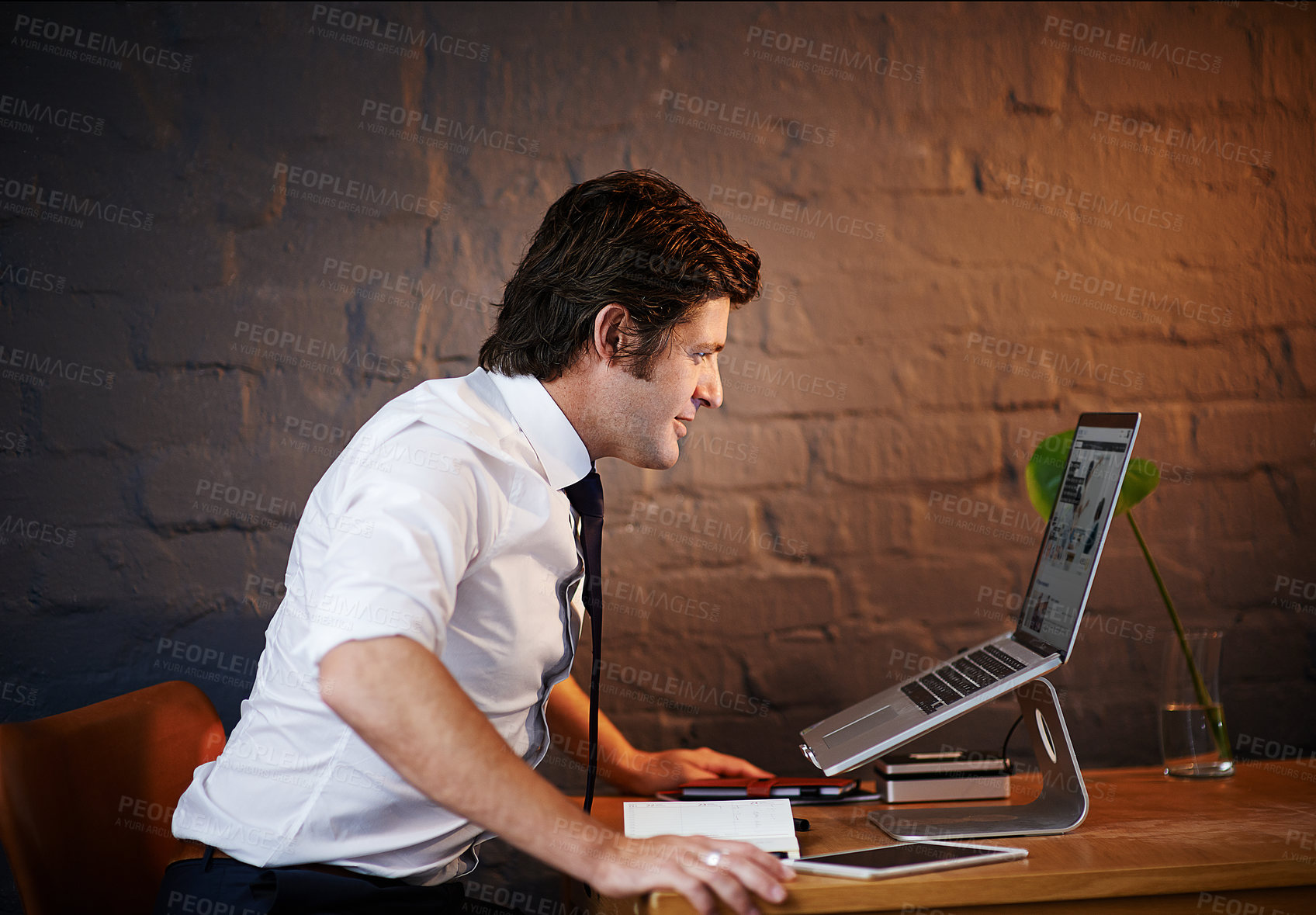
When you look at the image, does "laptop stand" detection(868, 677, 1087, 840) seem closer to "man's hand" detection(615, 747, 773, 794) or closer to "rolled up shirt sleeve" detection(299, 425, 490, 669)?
"man's hand" detection(615, 747, 773, 794)

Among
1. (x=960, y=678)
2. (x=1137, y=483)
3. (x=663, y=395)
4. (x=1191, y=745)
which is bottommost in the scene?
(x=1191, y=745)

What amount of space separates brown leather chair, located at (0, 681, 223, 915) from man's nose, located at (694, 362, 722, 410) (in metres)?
0.92

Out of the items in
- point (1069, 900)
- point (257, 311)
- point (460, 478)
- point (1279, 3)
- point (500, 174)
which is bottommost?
point (1069, 900)

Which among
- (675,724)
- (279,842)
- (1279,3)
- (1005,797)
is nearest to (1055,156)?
(1279,3)

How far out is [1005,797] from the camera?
1.42m

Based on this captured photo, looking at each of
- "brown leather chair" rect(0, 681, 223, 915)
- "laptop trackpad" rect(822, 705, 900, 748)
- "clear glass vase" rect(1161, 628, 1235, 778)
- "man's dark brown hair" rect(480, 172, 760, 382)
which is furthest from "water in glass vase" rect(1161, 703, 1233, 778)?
"brown leather chair" rect(0, 681, 223, 915)

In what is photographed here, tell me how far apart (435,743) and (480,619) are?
0.27 meters

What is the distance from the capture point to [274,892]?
110 cm

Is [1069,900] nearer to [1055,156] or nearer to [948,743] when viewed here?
[948,743]

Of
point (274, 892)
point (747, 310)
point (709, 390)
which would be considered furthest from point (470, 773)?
point (747, 310)

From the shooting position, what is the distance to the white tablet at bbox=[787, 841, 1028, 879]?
1.07m

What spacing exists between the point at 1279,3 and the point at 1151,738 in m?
1.59

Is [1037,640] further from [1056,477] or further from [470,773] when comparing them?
[470,773]

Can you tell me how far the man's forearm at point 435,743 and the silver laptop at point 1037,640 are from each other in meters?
0.46
